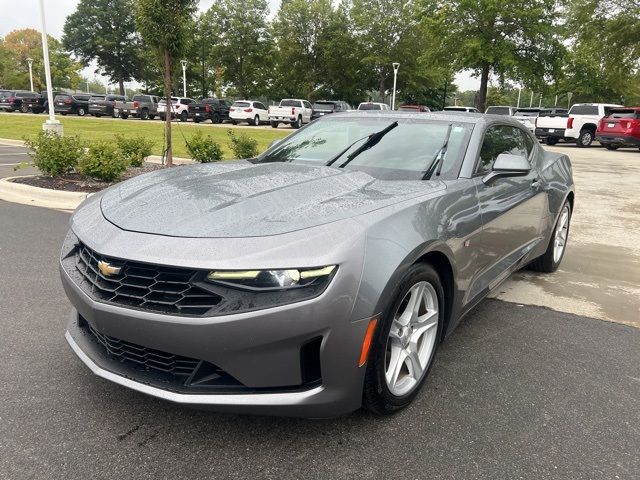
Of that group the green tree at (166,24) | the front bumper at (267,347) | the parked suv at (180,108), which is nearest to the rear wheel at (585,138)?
the green tree at (166,24)

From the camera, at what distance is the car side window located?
3468 millimetres

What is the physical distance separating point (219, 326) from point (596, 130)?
24.3 m

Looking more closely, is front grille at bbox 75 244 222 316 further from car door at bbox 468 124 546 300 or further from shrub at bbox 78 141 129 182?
shrub at bbox 78 141 129 182

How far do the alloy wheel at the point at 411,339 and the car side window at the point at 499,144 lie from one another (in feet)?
3.55

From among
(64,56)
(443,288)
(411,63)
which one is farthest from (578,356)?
(64,56)

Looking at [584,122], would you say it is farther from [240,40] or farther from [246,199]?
[240,40]

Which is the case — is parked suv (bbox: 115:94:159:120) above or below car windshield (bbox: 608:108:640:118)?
below

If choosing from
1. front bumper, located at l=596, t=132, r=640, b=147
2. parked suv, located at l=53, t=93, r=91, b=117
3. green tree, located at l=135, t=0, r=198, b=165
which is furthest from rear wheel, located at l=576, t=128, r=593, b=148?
parked suv, located at l=53, t=93, r=91, b=117

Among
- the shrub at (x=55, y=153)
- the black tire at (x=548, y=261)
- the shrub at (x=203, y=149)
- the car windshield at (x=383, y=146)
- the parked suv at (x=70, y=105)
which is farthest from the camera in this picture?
the parked suv at (x=70, y=105)

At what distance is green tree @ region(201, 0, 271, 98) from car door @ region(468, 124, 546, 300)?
49.3 m

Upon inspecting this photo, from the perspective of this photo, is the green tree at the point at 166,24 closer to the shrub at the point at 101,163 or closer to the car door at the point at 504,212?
the shrub at the point at 101,163

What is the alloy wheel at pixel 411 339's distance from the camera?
2465 millimetres

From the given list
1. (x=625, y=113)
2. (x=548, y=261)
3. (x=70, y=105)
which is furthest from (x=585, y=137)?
(x=70, y=105)

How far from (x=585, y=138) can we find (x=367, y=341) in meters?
25.1
